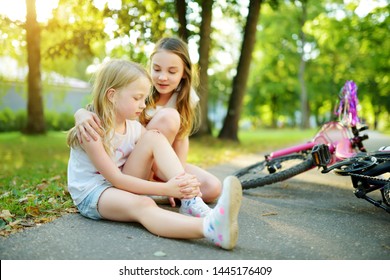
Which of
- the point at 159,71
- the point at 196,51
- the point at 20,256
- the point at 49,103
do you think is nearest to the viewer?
the point at 20,256

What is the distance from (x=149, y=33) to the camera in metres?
7.40

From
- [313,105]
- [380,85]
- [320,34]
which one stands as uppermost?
[320,34]

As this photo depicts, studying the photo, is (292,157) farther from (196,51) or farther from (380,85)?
Answer: (380,85)

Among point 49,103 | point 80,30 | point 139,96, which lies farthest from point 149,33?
point 49,103

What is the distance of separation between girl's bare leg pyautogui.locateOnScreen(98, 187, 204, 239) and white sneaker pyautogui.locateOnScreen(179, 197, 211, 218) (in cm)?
23

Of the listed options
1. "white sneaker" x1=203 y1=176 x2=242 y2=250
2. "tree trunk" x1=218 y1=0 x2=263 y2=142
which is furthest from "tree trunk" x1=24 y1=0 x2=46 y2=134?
"white sneaker" x1=203 y1=176 x2=242 y2=250

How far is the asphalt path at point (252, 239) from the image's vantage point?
85.5 inches

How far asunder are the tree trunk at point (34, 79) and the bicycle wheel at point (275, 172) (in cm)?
767

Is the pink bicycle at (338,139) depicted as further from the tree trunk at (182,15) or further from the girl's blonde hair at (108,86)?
the tree trunk at (182,15)

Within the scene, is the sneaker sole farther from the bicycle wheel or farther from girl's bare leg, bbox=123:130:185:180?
the bicycle wheel

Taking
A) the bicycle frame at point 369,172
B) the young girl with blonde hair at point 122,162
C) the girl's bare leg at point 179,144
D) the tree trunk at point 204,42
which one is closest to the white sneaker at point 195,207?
the young girl with blonde hair at point 122,162

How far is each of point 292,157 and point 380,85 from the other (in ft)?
87.4

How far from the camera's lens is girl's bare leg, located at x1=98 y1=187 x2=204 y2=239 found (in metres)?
2.31

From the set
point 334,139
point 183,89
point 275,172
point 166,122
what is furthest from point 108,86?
point 334,139
